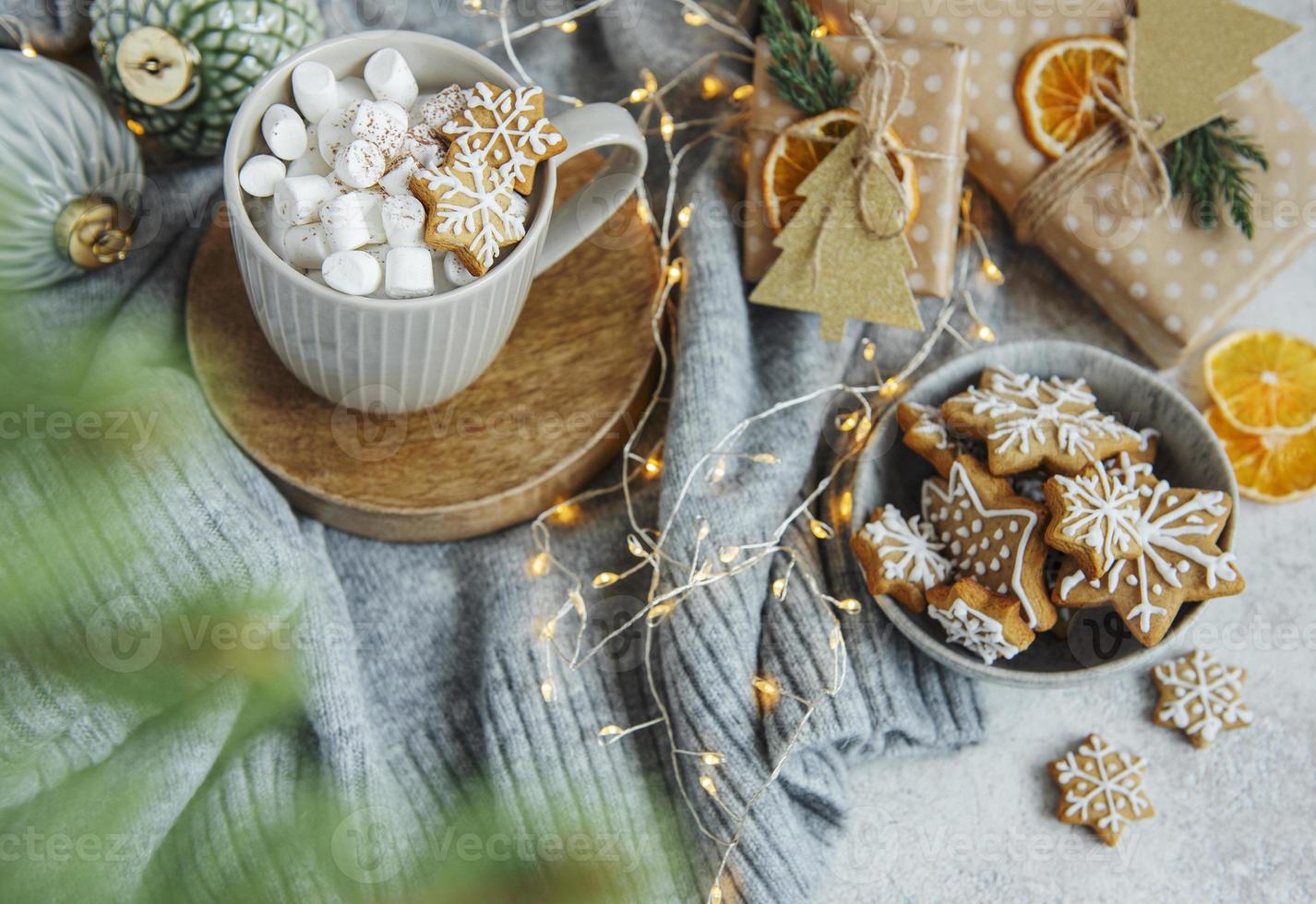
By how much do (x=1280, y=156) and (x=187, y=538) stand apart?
99cm

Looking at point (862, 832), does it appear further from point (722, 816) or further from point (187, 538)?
point (187, 538)

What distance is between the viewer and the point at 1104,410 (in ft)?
3.14

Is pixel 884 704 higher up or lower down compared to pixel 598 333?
lower down

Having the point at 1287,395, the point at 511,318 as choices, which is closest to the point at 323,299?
the point at 511,318

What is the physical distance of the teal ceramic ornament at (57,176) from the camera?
2.81ft

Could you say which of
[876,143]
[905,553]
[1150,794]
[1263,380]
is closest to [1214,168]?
[1263,380]

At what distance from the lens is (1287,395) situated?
40.5 inches

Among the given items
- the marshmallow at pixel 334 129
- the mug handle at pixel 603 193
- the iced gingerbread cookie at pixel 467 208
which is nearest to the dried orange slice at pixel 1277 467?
the mug handle at pixel 603 193

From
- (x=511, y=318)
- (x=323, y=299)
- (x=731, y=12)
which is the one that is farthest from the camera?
(x=731, y=12)

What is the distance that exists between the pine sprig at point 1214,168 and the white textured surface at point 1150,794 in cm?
31

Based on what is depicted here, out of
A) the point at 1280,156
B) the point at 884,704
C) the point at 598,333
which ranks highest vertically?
the point at 1280,156

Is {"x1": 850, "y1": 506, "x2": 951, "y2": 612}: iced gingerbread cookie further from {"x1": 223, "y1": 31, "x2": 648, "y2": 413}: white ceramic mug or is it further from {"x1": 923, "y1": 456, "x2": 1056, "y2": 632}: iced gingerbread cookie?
{"x1": 223, "y1": 31, "x2": 648, "y2": 413}: white ceramic mug

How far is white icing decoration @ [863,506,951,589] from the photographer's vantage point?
0.86 meters

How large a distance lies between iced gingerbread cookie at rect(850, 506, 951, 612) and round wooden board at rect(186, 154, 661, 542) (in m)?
0.24
